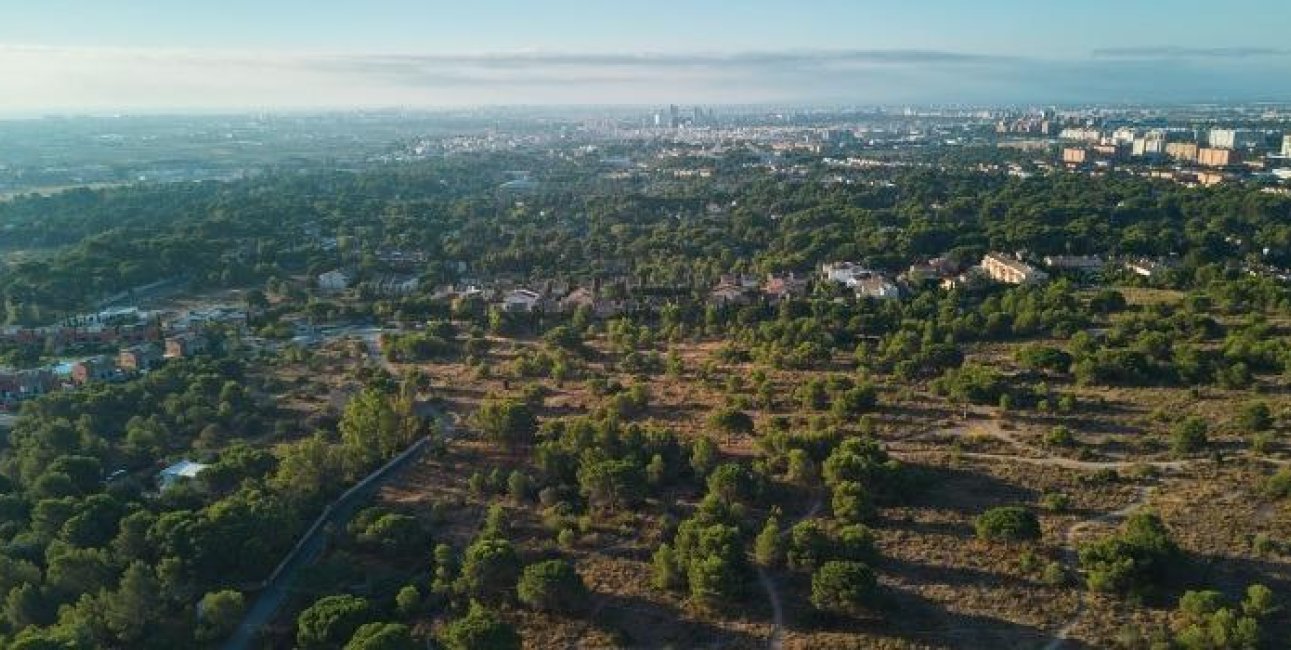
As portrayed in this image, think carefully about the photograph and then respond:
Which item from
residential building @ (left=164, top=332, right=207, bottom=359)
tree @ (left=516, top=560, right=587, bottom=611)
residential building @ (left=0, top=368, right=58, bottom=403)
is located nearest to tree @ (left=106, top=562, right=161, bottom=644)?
tree @ (left=516, top=560, right=587, bottom=611)

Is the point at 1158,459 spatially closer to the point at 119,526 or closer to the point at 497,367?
the point at 497,367

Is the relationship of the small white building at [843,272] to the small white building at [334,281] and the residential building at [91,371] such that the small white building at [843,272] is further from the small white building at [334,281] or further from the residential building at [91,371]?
the residential building at [91,371]

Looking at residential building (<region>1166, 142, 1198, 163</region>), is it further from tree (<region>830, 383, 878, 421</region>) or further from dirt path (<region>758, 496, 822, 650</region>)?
dirt path (<region>758, 496, 822, 650</region>)

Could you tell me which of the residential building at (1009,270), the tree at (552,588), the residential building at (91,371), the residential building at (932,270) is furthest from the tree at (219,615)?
the residential building at (1009,270)

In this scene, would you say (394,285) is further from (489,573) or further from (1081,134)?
(1081,134)

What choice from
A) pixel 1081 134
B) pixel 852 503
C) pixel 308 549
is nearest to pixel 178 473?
pixel 308 549
